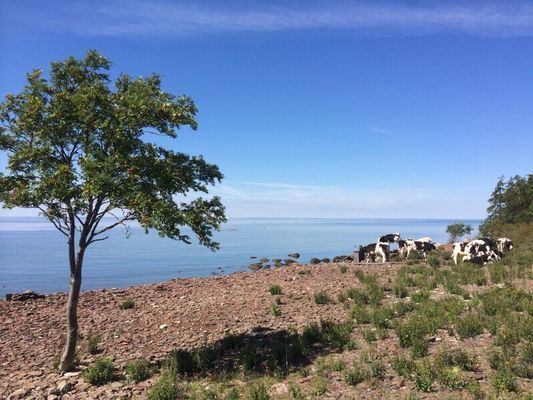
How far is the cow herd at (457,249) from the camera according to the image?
24516mm

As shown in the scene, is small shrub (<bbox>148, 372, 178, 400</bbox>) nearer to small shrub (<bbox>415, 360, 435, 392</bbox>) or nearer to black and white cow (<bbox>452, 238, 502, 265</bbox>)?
small shrub (<bbox>415, 360, 435, 392</bbox>)

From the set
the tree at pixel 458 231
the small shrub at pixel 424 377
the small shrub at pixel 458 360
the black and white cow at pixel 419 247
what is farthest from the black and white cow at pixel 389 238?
the tree at pixel 458 231

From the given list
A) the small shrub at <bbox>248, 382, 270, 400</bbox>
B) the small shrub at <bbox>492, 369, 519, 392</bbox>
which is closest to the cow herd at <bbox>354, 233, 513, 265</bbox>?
the small shrub at <bbox>492, 369, 519, 392</bbox>

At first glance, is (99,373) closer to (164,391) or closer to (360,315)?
(164,391)

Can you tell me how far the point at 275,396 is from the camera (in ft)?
27.2

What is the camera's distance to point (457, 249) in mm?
25766

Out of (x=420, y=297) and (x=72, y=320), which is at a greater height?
(x=72, y=320)

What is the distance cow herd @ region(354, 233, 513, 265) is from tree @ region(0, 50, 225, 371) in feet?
63.1

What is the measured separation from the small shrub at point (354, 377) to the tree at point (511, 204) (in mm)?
47277

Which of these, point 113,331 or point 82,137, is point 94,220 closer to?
point 82,137

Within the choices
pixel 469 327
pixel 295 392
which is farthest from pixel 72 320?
pixel 469 327

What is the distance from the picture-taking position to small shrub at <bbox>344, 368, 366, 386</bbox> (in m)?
8.69

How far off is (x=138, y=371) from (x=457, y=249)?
21436mm

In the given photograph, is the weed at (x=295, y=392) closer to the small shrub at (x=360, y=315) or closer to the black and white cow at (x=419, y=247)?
the small shrub at (x=360, y=315)
